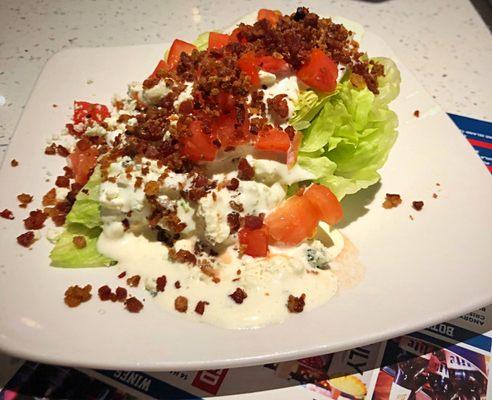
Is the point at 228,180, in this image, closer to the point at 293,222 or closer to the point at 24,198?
the point at 293,222

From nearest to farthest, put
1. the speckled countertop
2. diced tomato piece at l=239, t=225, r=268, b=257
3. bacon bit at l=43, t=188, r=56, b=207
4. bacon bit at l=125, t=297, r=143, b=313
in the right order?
bacon bit at l=125, t=297, r=143, b=313 → diced tomato piece at l=239, t=225, r=268, b=257 → bacon bit at l=43, t=188, r=56, b=207 → the speckled countertop

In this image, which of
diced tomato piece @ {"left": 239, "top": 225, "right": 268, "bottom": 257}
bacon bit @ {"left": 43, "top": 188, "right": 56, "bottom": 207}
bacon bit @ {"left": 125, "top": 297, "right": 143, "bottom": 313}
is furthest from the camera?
bacon bit @ {"left": 43, "top": 188, "right": 56, "bottom": 207}

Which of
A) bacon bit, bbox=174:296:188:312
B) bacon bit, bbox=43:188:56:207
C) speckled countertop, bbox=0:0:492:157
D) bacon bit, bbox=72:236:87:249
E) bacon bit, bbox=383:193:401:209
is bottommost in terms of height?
bacon bit, bbox=174:296:188:312

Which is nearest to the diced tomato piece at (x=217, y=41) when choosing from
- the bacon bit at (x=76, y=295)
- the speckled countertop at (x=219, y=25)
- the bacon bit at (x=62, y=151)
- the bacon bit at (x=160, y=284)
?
the bacon bit at (x=62, y=151)

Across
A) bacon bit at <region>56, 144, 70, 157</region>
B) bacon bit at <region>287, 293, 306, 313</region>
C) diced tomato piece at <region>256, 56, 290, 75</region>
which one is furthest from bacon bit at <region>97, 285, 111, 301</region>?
diced tomato piece at <region>256, 56, 290, 75</region>

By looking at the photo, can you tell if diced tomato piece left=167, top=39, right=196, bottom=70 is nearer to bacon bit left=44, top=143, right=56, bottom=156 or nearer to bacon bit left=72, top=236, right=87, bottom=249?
bacon bit left=44, top=143, right=56, bottom=156

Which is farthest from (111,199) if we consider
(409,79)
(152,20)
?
(152,20)

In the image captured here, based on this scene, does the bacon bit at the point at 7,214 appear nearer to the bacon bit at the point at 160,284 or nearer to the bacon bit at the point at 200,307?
the bacon bit at the point at 160,284

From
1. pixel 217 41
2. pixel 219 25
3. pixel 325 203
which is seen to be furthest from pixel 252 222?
pixel 219 25
